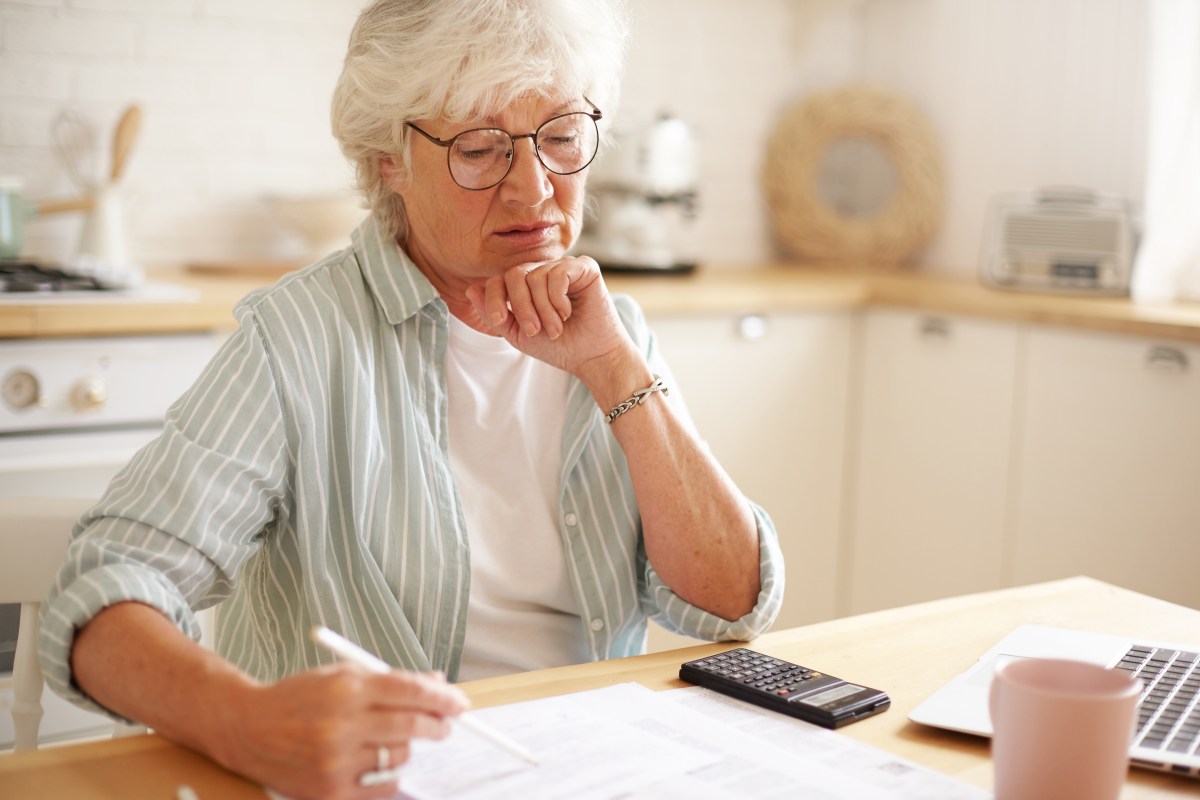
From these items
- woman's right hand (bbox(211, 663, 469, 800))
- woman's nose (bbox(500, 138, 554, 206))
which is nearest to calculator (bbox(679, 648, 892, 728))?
woman's right hand (bbox(211, 663, 469, 800))

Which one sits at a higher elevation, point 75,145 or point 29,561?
point 75,145

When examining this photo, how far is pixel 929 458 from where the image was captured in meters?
2.88

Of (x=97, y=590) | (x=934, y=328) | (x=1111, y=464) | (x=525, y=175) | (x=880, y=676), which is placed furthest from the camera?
(x=934, y=328)

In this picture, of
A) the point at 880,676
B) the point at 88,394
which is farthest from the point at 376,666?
the point at 88,394

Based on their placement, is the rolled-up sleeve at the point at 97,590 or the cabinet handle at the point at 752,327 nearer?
the rolled-up sleeve at the point at 97,590

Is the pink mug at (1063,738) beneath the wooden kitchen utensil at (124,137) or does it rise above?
beneath

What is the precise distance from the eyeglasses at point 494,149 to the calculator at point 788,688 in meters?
0.55

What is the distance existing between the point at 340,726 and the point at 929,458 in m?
2.24

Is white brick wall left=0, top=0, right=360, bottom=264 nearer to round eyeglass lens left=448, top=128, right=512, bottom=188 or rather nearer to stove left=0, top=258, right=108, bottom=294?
stove left=0, top=258, right=108, bottom=294

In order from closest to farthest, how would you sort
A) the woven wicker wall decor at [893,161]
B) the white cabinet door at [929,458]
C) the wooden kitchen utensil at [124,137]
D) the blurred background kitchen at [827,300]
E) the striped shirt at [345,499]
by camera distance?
the striped shirt at [345,499]
the blurred background kitchen at [827,300]
the wooden kitchen utensil at [124,137]
the white cabinet door at [929,458]
the woven wicker wall decor at [893,161]

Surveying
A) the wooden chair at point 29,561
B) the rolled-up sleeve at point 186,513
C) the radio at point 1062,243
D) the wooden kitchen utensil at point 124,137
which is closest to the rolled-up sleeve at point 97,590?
the rolled-up sleeve at point 186,513

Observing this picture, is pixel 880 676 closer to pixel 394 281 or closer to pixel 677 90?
pixel 394 281

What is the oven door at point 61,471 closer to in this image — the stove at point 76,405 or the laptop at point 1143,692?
the stove at point 76,405

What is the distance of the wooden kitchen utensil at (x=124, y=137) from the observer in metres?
2.52
